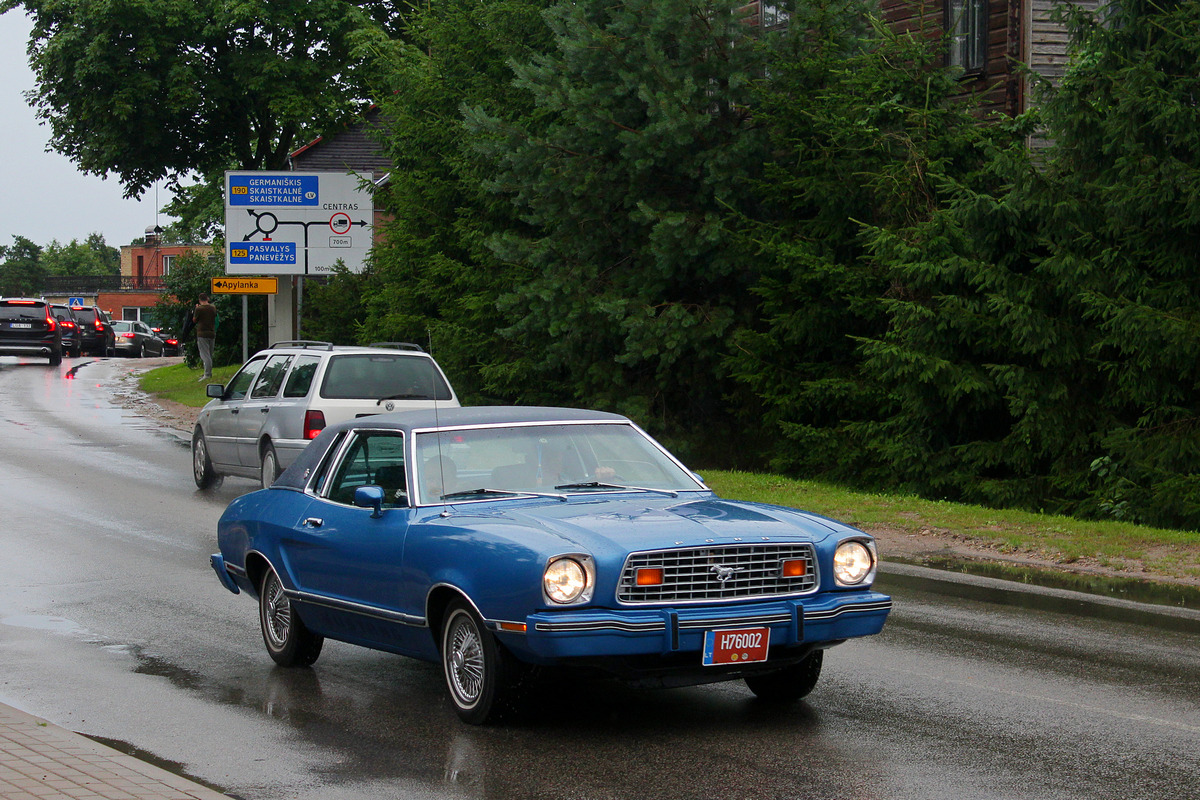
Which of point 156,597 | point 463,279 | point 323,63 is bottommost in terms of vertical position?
point 156,597

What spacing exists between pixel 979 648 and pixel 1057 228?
798 cm

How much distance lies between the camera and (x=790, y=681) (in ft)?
22.7

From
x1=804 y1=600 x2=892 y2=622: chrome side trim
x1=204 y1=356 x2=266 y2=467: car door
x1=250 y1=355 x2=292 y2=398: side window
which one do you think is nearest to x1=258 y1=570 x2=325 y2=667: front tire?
x1=804 y1=600 x2=892 y2=622: chrome side trim

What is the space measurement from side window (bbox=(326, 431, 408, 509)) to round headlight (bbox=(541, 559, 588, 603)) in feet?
4.31

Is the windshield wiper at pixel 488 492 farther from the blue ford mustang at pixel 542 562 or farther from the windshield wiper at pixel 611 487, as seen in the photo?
the windshield wiper at pixel 611 487

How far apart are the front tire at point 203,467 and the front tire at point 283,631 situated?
9.64 m

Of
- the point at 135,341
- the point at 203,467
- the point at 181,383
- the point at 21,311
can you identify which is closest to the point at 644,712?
the point at 203,467

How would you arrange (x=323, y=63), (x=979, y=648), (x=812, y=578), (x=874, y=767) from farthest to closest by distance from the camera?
(x=323, y=63), (x=979, y=648), (x=812, y=578), (x=874, y=767)

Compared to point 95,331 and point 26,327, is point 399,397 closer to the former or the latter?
point 26,327

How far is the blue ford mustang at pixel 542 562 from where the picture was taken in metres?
6.05

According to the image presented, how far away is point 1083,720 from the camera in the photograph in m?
6.64

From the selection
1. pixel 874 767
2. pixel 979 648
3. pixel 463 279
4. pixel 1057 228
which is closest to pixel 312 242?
pixel 463 279

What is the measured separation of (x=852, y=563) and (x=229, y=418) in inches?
467

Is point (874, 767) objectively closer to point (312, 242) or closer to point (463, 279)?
point (463, 279)
